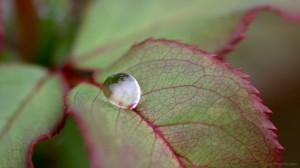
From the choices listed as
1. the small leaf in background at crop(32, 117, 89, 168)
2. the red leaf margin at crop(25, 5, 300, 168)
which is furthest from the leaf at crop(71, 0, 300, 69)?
the small leaf in background at crop(32, 117, 89, 168)

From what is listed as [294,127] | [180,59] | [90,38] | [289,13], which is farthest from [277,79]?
[180,59]

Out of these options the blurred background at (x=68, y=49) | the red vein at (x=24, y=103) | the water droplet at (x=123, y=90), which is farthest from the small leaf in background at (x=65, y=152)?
the water droplet at (x=123, y=90)

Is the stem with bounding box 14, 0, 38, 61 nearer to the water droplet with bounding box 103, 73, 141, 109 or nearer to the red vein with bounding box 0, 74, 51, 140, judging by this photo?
the red vein with bounding box 0, 74, 51, 140

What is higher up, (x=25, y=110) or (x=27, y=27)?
(x=27, y=27)

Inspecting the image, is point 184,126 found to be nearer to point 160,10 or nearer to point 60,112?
point 60,112

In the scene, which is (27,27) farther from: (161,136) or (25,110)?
(161,136)

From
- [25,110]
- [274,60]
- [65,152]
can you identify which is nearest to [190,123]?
[25,110]

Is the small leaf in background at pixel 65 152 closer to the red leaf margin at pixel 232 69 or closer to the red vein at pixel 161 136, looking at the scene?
the red leaf margin at pixel 232 69
